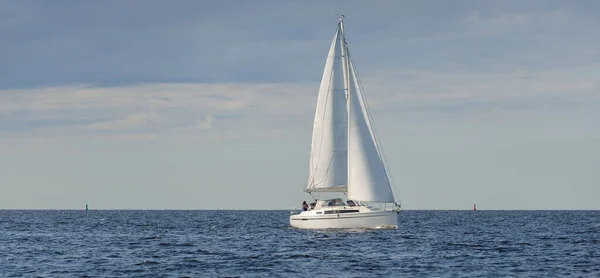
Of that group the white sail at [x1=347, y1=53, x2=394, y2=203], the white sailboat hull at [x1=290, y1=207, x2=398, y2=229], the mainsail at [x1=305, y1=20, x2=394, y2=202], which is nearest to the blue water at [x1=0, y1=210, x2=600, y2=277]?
the white sailboat hull at [x1=290, y1=207, x2=398, y2=229]

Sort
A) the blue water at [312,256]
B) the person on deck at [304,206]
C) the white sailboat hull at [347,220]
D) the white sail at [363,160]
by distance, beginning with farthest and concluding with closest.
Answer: the person on deck at [304,206], the white sail at [363,160], the white sailboat hull at [347,220], the blue water at [312,256]

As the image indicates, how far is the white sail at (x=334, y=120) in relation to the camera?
8225 cm

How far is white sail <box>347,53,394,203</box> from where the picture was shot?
80938 mm

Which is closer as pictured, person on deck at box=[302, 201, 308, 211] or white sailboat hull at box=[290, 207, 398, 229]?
white sailboat hull at box=[290, 207, 398, 229]

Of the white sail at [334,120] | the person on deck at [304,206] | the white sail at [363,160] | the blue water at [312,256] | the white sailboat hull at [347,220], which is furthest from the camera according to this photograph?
the person on deck at [304,206]

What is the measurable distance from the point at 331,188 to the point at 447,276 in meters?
36.9

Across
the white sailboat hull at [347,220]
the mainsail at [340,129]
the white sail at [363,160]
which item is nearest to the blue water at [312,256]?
the white sailboat hull at [347,220]

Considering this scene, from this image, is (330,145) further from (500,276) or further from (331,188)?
(500,276)

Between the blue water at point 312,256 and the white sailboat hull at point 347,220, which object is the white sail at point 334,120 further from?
the blue water at point 312,256

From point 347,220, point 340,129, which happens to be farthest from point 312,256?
point 340,129

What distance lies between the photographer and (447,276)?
46.1 m

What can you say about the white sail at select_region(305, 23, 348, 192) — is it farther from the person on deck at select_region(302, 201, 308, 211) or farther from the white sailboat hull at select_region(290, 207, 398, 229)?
the white sailboat hull at select_region(290, 207, 398, 229)

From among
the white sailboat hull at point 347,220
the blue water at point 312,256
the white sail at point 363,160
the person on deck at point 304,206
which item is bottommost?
the blue water at point 312,256

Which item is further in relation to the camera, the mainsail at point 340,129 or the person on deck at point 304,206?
the person on deck at point 304,206
